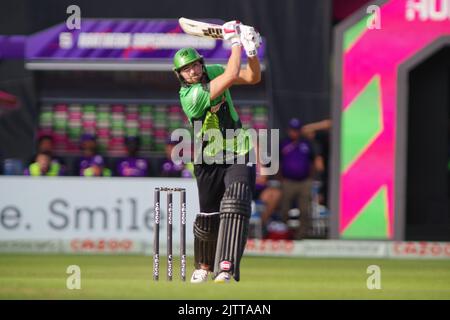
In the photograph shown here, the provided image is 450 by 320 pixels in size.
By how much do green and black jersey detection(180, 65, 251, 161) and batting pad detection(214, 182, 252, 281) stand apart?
28 centimetres

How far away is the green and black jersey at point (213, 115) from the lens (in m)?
9.20

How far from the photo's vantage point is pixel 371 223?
14930 millimetres

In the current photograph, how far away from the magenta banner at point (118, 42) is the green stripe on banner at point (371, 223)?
2994 millimetres

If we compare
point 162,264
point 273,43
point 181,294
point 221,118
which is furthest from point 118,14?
point 181,294

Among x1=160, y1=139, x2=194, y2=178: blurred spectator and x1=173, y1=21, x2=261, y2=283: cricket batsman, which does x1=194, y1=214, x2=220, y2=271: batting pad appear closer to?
x1=173, y1=21, x2=261, y2=283: cricket batsman

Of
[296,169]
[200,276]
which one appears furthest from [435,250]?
[200,276]

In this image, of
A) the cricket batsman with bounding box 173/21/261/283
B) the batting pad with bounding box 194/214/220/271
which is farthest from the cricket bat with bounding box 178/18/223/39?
the batting pad with bounding box 194/214/220/271

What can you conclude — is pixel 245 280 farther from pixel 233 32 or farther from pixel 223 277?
pixel 233 32

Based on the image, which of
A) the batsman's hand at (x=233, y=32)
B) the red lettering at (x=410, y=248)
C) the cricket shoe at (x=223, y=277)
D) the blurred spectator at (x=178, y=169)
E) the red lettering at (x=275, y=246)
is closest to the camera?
the batsman's hand at (x=233, y=32)

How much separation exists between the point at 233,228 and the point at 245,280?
101 cm

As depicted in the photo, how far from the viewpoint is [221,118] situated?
9.34m

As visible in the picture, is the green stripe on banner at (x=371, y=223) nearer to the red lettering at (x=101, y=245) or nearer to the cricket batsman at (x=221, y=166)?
the red lettering at (x=101, y=245)

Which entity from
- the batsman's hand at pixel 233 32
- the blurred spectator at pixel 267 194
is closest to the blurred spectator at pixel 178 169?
the blurred spectator at pixel 267 194

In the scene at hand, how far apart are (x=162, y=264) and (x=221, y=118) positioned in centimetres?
319
